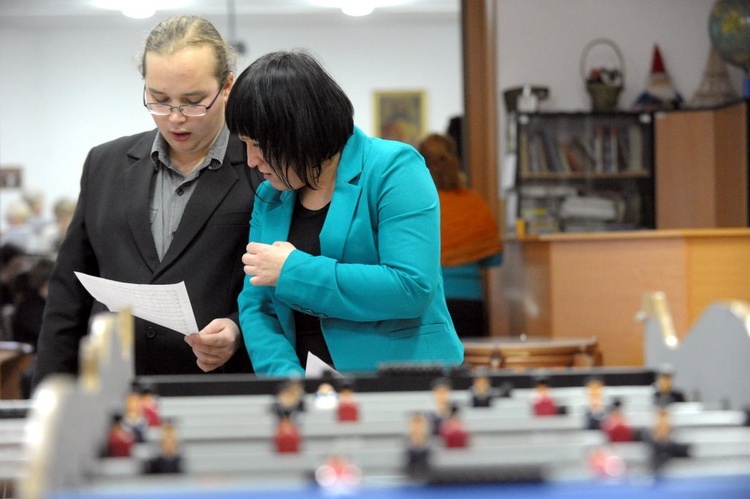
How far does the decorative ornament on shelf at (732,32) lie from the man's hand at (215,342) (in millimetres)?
5408

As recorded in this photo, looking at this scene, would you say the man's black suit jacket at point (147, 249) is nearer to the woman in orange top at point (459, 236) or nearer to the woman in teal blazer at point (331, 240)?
the woman in teal blazer at point (331, 240)

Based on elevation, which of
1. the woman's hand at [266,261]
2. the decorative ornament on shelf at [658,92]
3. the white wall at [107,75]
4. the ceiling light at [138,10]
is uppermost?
the ceiling light at [138,10]

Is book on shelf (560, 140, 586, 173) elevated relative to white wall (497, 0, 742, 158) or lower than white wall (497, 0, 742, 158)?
lower

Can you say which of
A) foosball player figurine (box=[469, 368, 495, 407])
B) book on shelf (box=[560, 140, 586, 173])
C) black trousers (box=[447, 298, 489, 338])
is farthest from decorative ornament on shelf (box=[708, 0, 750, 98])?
foosball player figurine (box=[469, 368, 495, 407])

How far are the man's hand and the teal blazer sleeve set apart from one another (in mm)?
70

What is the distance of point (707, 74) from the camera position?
7.18 metres

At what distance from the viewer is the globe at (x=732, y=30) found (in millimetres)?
6570

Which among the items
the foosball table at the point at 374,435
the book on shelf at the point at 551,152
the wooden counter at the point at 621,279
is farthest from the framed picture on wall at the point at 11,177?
the foosball table at the point at 374,435

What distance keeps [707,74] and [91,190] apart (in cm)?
576

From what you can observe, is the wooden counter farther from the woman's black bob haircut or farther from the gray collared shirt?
the woman's black bob haircut

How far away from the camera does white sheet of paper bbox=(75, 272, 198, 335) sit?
1.97m

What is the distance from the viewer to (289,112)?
6.10 feet

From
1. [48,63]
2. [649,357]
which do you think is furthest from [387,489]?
[48,63]

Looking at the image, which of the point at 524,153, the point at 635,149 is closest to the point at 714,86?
the point at 635,149
